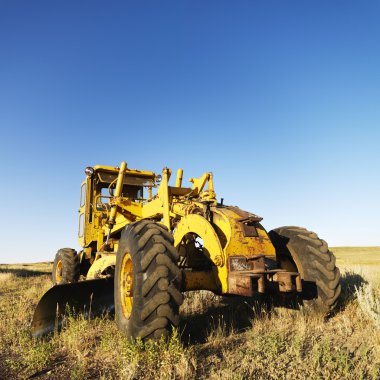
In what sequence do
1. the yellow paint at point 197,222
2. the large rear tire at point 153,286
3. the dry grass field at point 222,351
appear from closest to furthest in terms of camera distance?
1. the dry grass field at point 222,351
2. the large rear tire at point 153,286
3. the yellow paint at point 197,222

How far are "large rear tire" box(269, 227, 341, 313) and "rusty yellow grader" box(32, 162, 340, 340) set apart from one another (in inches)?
0.6

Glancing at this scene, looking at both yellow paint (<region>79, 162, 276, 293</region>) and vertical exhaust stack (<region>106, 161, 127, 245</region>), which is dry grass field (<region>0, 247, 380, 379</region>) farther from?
vertical exhaust stack (<region>106, 161, 127, 245</region>)

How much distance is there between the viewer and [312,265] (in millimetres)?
5191

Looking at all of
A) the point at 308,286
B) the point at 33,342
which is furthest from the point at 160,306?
the point at 308,286

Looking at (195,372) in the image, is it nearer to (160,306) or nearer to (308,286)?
(160,306)

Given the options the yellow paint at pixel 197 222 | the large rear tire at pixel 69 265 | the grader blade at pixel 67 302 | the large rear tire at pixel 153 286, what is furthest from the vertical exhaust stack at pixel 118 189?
the large rear tire at pixel 153 286

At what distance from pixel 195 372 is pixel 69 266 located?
21.4 ft

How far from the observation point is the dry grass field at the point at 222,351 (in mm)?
3152

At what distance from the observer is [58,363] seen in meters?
3.71

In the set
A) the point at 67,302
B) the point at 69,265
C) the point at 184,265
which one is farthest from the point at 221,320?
the point at 69,265

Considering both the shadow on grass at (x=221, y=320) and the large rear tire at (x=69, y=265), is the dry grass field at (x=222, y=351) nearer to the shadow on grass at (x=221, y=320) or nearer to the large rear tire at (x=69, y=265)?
the shadow on grass at (x=221, y=320)

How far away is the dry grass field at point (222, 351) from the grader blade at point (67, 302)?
26cm

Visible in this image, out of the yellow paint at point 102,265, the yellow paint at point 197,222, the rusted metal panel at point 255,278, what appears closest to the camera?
the rusted metal panel at point 255,278

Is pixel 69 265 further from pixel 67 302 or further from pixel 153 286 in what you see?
pixel 153 286
